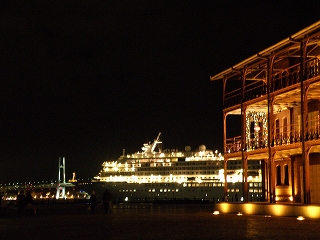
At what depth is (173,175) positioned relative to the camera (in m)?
134

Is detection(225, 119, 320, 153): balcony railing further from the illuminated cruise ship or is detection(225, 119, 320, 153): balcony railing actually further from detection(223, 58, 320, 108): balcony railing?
the illuminated cruise ship

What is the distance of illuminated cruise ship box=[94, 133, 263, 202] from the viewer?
12900cm

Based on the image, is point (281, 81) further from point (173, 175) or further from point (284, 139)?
point (173, 175)

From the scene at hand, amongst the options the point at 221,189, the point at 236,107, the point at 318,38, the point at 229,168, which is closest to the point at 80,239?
the point at 318,38

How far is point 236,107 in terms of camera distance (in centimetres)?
3709

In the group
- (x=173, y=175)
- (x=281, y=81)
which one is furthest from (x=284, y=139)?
(x=173, y=175)

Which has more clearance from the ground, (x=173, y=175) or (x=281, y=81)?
(x=281, y=81)

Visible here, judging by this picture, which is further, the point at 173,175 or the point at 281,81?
the point at 173,175

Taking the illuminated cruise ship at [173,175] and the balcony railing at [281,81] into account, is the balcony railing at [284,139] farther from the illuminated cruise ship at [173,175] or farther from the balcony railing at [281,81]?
the illuminated cruise ship at [173,175]

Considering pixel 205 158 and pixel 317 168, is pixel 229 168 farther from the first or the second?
pixel 317 168

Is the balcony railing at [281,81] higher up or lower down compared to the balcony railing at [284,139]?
higher up

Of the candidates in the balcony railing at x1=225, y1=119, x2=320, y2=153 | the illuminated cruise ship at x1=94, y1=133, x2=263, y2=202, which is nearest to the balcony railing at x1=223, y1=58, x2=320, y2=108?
the balcony railing at x1=225, y1=119, x2=320, y2=153

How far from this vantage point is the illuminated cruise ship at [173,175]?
12900 cm

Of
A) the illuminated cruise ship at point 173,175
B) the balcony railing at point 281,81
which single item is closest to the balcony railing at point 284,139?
the balcony railing at point 281,81
